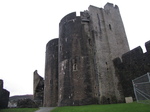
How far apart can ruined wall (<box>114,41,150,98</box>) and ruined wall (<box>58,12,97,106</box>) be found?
391 centimetres

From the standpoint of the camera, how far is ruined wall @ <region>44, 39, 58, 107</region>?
23.8m

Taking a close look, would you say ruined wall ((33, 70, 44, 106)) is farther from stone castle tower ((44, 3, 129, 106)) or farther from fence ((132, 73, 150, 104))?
fence ((132, 73, 150, 104))

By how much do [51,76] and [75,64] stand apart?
8.26 m

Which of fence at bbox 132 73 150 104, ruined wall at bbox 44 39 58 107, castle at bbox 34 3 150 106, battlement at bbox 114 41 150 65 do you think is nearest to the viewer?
fence at bbox 132 73 150 104

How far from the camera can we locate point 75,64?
63.2 ft

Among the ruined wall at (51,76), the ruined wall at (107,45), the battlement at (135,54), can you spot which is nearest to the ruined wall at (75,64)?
the ruined wall at (107,45)

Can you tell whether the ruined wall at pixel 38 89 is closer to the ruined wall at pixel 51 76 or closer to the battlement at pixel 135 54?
the ruined wall at pixel 51 76

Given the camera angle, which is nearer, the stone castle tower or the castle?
the castle

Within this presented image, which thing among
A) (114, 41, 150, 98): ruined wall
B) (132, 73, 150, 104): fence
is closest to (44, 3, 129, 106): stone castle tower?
(114, 41, 150, 98): ruined wall

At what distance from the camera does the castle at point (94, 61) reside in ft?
56.7

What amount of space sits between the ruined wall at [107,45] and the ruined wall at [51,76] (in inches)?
371

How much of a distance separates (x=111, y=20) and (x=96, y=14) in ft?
10.5

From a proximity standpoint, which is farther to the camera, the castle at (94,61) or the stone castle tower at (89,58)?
the stone castle tower at (89,58)

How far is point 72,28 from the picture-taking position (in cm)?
2177
